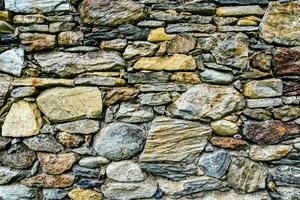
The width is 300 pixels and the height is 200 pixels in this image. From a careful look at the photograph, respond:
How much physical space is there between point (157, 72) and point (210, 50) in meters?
0.33

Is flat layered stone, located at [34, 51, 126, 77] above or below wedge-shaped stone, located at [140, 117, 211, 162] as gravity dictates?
above

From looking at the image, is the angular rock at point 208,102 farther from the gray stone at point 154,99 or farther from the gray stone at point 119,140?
the gray stone at point 119,140

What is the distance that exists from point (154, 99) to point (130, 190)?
21.7 inches

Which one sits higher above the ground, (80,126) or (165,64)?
(165,64)

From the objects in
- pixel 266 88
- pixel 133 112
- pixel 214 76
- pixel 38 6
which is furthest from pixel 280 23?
pixel 38 6

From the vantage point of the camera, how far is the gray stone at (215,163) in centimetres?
194

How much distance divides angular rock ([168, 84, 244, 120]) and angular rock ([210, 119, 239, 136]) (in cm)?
4

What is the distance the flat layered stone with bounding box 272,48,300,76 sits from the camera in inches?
75.0

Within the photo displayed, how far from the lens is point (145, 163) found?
1936mm

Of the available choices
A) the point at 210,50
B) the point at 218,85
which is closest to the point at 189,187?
the point at 218,85

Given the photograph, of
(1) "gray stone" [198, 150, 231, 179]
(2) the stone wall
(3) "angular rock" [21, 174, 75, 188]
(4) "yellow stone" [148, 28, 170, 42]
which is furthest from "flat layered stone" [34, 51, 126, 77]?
(1) "gray stone" [198, 150, 231, 179]

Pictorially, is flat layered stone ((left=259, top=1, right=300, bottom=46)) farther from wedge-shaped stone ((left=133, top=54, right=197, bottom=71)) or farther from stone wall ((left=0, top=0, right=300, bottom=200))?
wedge-shaped stone ((left=133, top=54, right=197, bottom=71))

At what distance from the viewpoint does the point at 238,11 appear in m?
1.90

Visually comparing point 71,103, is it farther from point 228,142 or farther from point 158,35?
point 228,142
